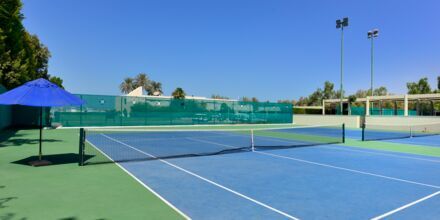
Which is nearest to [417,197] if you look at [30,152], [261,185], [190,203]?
[261,185]

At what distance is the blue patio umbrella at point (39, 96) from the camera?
29.3 ft

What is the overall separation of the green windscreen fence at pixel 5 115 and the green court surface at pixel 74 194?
13092 millimetres

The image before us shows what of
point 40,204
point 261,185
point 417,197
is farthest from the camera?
Result: point 261,185

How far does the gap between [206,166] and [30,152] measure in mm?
6672

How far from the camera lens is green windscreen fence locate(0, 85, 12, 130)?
67.6ft

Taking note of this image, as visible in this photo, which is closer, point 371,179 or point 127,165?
point 371,179

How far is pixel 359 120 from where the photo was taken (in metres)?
34.2

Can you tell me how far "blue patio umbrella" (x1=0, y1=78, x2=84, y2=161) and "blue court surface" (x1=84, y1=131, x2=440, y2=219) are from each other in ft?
→ 8.07

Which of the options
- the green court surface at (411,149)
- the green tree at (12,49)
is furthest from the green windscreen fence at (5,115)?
the green court surface at (411,149)

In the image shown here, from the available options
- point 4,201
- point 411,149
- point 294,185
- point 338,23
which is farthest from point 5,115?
point 338,23

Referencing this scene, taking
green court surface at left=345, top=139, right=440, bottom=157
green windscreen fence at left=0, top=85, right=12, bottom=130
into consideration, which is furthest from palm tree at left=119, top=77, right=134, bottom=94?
green court surface at left=345, top=139, right=440, bottom=157

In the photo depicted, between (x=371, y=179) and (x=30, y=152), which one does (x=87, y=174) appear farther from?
(x=371, y=179)

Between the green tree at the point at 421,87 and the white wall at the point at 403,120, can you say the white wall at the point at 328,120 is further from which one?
the green tree at the point at 421,87

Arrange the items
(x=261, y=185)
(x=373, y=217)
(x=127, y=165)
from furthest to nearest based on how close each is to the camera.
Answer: (x=127, y=165), (x=261, y=185), (x=373, y=217)
